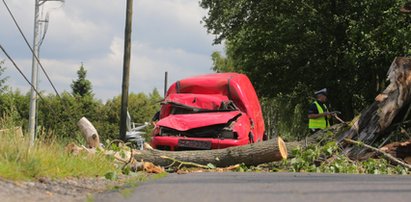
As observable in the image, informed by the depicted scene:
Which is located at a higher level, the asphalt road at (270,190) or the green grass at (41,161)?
the green grass at (41,161)

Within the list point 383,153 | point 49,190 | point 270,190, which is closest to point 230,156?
point 383,153

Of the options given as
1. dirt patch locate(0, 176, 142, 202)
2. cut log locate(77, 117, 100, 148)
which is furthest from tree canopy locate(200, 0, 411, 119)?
dirt patch locate(0, 176, 142, 202)

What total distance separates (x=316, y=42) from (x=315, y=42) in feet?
0.18

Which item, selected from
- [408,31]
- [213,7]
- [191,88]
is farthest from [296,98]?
[191,88]

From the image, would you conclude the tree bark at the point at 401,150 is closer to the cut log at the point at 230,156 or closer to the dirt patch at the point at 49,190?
the cut log at the point at 230,156

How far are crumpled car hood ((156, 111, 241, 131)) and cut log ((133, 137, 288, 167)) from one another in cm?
166

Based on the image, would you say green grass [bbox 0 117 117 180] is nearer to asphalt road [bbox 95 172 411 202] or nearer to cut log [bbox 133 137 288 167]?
asphalt road [bbox 95 172 411 202]

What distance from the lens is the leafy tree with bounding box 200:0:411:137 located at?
23.5 meters

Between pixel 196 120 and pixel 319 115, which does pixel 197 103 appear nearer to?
pixel 196 120

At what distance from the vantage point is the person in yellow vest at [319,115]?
40.1 feet

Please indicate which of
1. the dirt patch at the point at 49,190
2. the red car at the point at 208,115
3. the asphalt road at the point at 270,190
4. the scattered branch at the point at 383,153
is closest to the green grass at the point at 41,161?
the dirt patch at the point at 49,190

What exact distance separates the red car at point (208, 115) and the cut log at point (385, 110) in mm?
1991

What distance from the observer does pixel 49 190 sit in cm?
519

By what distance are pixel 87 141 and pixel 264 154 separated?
3660 mm
